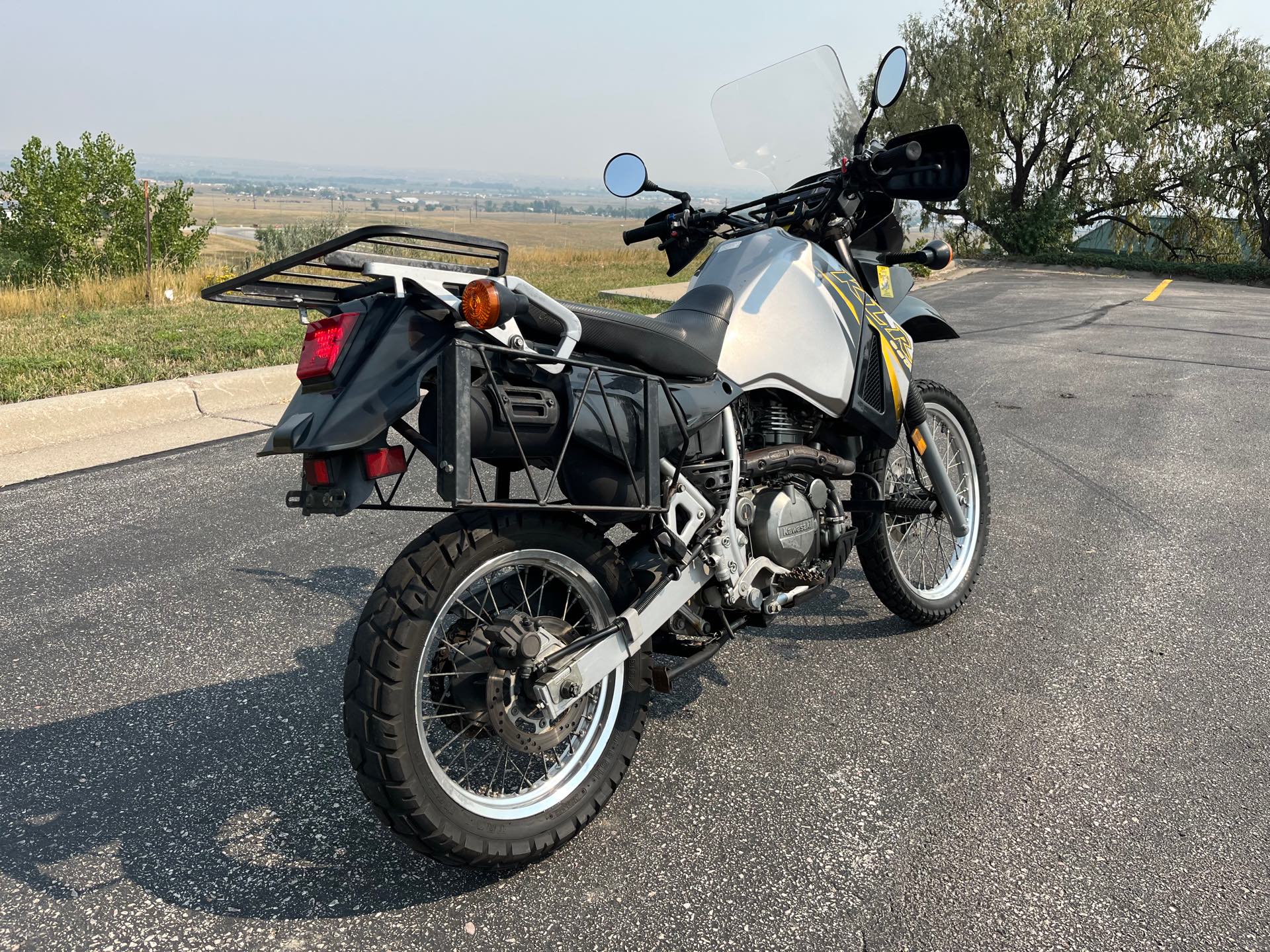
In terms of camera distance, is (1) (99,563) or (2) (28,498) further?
(2) (28,498)

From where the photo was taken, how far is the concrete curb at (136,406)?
6199 millimetres

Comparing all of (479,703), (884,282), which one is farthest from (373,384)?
(884,282)

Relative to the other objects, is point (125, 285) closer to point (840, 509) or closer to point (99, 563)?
point (99, 563)

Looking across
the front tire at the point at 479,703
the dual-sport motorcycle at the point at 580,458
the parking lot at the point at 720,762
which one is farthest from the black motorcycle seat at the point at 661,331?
the parking lot at the point at 720,762

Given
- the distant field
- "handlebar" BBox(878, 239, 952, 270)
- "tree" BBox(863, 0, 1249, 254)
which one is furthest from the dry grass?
"handlebar" BBox(878, 239, 952, 270)

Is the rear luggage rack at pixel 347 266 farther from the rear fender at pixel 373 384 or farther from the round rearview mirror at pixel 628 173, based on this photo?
the round rearview mirror at pixel 628 173

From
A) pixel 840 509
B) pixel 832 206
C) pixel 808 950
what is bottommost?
pixel 808 950

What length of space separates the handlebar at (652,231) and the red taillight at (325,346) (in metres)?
1.76

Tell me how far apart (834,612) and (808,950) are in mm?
2046

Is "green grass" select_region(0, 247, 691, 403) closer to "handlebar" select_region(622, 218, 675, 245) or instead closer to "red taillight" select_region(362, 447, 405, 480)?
"handlebar" select_region(622, 218, 675, 245)

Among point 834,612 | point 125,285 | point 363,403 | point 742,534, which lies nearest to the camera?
point 363,403

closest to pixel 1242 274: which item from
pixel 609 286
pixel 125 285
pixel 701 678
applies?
pixel 609 286

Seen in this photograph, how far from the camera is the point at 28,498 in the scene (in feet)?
17.6

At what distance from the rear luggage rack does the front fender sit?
1.89 metres
